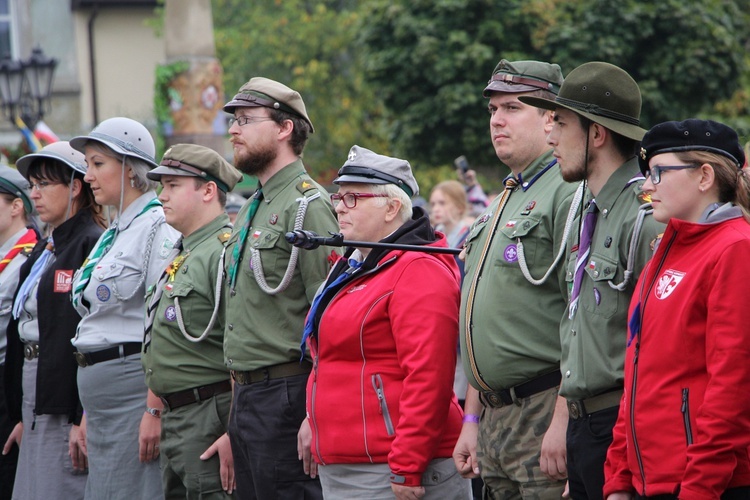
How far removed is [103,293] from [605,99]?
3.09 m

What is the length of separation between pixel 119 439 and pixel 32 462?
33.4 inches

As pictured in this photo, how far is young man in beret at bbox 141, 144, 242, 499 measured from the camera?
5.68m

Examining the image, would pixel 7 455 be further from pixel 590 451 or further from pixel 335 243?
pixel 590 451

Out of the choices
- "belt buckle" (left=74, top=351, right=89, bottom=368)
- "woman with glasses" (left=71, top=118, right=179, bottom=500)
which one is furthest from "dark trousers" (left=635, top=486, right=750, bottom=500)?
"belt buckle" (left=74, top=351, right=89, bottom=368)

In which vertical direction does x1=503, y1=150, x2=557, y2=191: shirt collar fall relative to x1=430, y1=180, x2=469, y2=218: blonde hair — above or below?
above

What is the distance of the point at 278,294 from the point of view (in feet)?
17.6

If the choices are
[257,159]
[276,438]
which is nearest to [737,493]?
[276,438]

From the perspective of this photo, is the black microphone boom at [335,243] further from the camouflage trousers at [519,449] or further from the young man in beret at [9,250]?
the young man in beret at [9,250]

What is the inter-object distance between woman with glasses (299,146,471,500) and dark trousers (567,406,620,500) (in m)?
0.66

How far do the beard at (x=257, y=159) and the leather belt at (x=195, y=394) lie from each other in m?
1.11

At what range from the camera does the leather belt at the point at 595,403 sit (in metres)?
3.93

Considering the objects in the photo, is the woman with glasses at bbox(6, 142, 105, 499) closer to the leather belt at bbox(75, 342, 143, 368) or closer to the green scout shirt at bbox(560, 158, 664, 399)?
the leather belt at bbox(75, 342, 143, 368)

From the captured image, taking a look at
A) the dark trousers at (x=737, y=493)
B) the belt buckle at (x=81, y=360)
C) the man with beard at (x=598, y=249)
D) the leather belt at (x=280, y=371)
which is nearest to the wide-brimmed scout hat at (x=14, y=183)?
the belt buckle at (x=81, y=360)

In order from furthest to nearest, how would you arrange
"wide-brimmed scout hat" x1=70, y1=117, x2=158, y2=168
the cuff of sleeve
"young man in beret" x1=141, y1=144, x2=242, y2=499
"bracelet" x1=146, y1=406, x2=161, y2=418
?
"wide-brimmed scout hat" x1=70, y1=117, x2=158, y2=168 → "bracelet" x1=146, y1=406, x2=161, y2=418 → "young man in beret" x1=141, y1=144, x2=242, y2=499 → the cuff of sleeve
